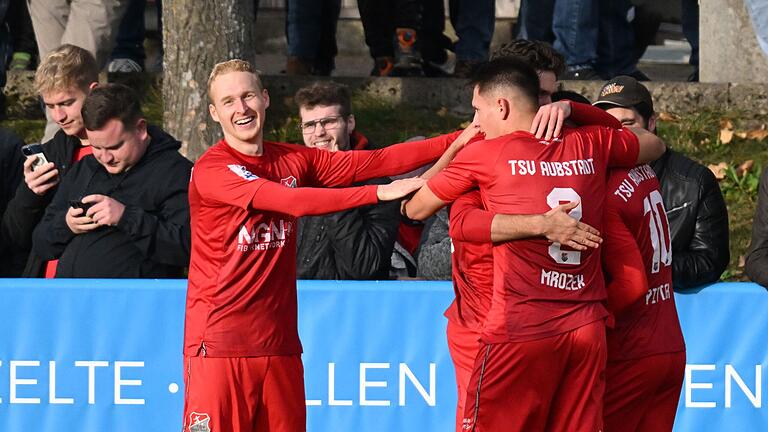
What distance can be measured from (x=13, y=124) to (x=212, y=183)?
5581 mm

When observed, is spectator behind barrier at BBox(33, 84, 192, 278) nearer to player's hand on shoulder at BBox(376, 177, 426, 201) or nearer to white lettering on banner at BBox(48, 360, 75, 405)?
white lettering on banner at BBox(48, 360, 75, 405)

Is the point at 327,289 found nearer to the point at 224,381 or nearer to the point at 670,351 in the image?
the point at 224,381

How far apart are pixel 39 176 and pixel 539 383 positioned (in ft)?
10.3

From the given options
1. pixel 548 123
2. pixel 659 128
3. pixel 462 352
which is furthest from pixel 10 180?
pixel 659 128

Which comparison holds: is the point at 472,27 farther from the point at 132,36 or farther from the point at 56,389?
the point at 56,389

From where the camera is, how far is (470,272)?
20.2 ft

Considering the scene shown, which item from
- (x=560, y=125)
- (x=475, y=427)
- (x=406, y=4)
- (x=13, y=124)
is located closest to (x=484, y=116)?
(x=560, y=125)

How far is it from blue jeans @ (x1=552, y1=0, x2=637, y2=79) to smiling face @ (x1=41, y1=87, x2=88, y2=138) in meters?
4.44

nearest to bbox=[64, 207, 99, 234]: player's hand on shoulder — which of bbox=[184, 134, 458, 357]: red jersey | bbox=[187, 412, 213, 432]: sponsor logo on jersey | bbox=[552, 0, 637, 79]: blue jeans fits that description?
bbox=[184, 134, 458, 357]: red jersey

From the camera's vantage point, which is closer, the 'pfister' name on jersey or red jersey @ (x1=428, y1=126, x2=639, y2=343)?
red jersey @ (x1=428, y1=126, x2=639, y2=343)

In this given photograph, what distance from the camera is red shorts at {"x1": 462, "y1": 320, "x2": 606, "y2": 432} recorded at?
19.2 ft

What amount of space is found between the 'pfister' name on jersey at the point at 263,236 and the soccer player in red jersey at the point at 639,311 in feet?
4.58

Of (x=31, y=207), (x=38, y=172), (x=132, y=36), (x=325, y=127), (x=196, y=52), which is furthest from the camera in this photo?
(x=132, y=36)

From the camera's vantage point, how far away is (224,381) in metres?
6.31
